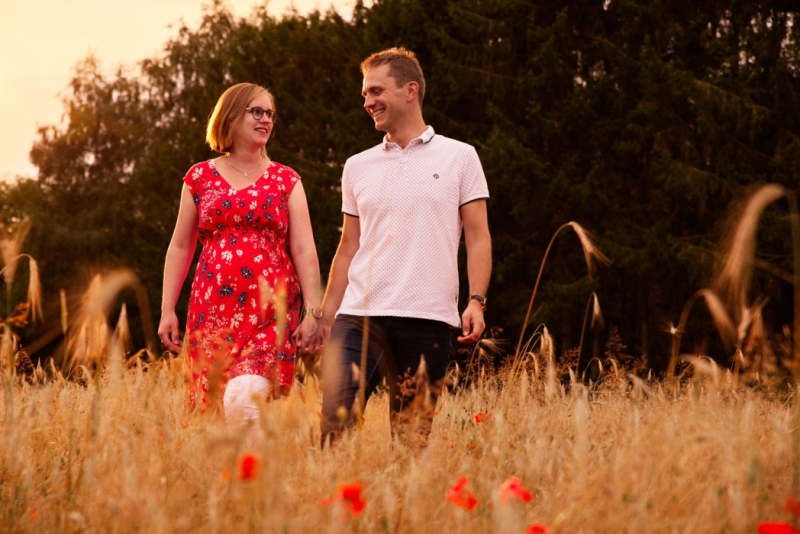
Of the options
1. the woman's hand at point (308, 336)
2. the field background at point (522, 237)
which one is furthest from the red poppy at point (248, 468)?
the woman's hand at point (308, 336)

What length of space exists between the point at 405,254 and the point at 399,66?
0.81m

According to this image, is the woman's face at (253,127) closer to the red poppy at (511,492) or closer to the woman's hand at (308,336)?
the woman's hand at (308,336)

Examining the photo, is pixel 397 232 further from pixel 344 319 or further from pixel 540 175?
pixel 540 175

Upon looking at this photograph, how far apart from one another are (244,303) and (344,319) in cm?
57

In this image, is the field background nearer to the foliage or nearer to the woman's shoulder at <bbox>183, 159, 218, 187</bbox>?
the foliage

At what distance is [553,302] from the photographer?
14.7m

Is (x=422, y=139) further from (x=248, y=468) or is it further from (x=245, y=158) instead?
(x=248, y=468)

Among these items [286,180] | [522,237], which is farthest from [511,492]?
[522,237]

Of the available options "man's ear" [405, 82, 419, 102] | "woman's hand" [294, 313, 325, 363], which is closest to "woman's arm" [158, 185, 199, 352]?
"woman's hand" [294, 313, 325, 363]

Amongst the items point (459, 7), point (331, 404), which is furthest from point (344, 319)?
point (459, 7)

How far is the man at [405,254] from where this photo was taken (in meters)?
3.50

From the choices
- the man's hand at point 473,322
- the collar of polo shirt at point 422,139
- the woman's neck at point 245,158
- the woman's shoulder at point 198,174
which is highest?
the collar of polo shirt at point 422,139

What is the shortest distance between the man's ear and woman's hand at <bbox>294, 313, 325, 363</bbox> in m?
1.01

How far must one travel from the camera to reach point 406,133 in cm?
373
